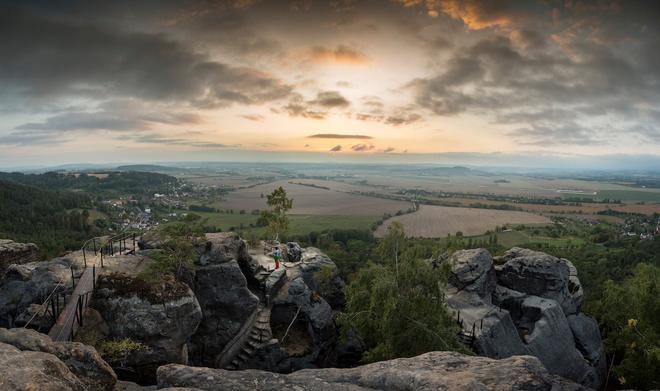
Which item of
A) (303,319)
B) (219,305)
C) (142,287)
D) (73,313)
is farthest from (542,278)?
(73,313)

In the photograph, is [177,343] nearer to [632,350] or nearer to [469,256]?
[469,256]

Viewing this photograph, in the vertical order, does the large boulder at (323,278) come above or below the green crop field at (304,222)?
above

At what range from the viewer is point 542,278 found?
30.8 metres

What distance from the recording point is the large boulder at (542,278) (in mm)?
30625

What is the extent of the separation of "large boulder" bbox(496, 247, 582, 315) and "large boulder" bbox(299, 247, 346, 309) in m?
16.1

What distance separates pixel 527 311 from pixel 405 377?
22.7 metres

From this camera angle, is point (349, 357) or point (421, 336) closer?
point (421, 336)

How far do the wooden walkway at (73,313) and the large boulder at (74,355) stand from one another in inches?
179

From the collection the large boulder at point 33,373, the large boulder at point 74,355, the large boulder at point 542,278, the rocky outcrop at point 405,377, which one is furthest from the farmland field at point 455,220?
the large boulder at point 33,373

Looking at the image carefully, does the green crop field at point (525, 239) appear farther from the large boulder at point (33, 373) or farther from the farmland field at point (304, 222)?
the large boulder at point (33, 373)

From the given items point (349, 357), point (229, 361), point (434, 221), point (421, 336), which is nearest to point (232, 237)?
point (229, 361)

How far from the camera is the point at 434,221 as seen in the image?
159 m

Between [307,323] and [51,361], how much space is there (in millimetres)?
20733

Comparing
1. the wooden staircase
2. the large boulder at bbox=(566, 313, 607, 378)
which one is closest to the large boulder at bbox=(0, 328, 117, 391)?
the wooden staircase
